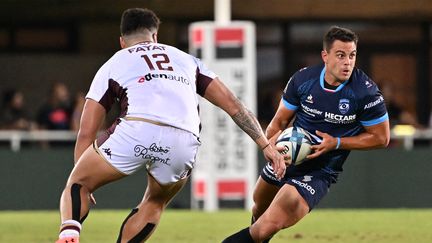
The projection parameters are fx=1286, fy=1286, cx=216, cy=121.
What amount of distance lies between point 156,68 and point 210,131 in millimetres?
10284

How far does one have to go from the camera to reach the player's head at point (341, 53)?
1002cm

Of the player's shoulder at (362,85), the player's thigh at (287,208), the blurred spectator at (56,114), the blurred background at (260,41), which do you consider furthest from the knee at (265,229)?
the blurred background at (260,41)

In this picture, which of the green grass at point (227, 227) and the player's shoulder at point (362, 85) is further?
the green grass at point (227, 227)

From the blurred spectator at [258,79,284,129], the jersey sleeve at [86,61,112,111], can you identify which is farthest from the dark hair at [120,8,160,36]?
the blurred spectator at [258,79,284,129]

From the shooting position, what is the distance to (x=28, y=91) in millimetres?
24375

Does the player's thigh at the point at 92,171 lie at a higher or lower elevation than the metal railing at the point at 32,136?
higher

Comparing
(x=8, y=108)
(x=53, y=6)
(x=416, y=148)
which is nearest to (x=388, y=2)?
(x=416, y=148)

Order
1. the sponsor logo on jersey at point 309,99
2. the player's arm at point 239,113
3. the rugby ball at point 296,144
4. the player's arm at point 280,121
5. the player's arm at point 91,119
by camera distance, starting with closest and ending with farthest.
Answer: the player's arm at point 91,119
the player's arm at point 239,113
the rugby ball at point 296,144
the sponsor logo on jersey at point 309,99
the player's arm at point 280,121

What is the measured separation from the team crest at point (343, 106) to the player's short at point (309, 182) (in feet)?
1.72

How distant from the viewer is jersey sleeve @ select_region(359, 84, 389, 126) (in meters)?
9.99

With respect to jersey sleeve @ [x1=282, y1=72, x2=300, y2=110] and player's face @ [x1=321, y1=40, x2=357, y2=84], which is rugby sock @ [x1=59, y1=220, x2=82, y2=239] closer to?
jersey sleeve @ [x1=282, y1=72, x2=300, y2=110]

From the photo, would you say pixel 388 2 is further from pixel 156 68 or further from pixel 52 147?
pixel 156 68

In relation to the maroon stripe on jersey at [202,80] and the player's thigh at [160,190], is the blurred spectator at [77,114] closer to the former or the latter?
the player's thigh at [160,190]

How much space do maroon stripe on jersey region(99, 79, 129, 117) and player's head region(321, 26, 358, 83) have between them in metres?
1.91
